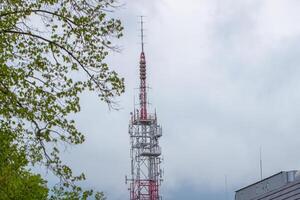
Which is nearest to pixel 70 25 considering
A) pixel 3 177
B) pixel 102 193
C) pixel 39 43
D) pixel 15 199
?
pixel 39 43

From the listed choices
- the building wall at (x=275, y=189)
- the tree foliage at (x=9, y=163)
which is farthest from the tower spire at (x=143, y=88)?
the tree foliage at (x=9, y=163)

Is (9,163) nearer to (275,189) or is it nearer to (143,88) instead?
(275,189)

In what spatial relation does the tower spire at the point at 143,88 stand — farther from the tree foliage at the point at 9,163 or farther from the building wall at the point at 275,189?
the tree foliage at the point at 9,163


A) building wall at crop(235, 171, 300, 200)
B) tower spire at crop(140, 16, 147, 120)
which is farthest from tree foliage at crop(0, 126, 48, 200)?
tower spire at crop(140, 16, 147, 120)

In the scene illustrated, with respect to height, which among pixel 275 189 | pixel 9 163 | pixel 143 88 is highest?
pixel 143 88

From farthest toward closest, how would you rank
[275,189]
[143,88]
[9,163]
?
[143,88], [275,189], [9,163]

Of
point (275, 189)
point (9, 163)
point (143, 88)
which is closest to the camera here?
point (9, 163)

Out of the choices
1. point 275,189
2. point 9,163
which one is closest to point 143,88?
point 275,189

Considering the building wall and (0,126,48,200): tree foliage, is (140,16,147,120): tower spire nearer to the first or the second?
the building wall

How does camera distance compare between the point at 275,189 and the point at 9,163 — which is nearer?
the point at 9,163

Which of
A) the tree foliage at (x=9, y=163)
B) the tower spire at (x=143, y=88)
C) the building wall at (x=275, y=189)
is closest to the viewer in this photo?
the tree foliage at (x=9, y=163)

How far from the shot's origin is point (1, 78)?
66.5 ft

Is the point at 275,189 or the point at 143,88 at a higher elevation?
the point at 143,88

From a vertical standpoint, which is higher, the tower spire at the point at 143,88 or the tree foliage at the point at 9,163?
the tower spire at the point at 143,88
